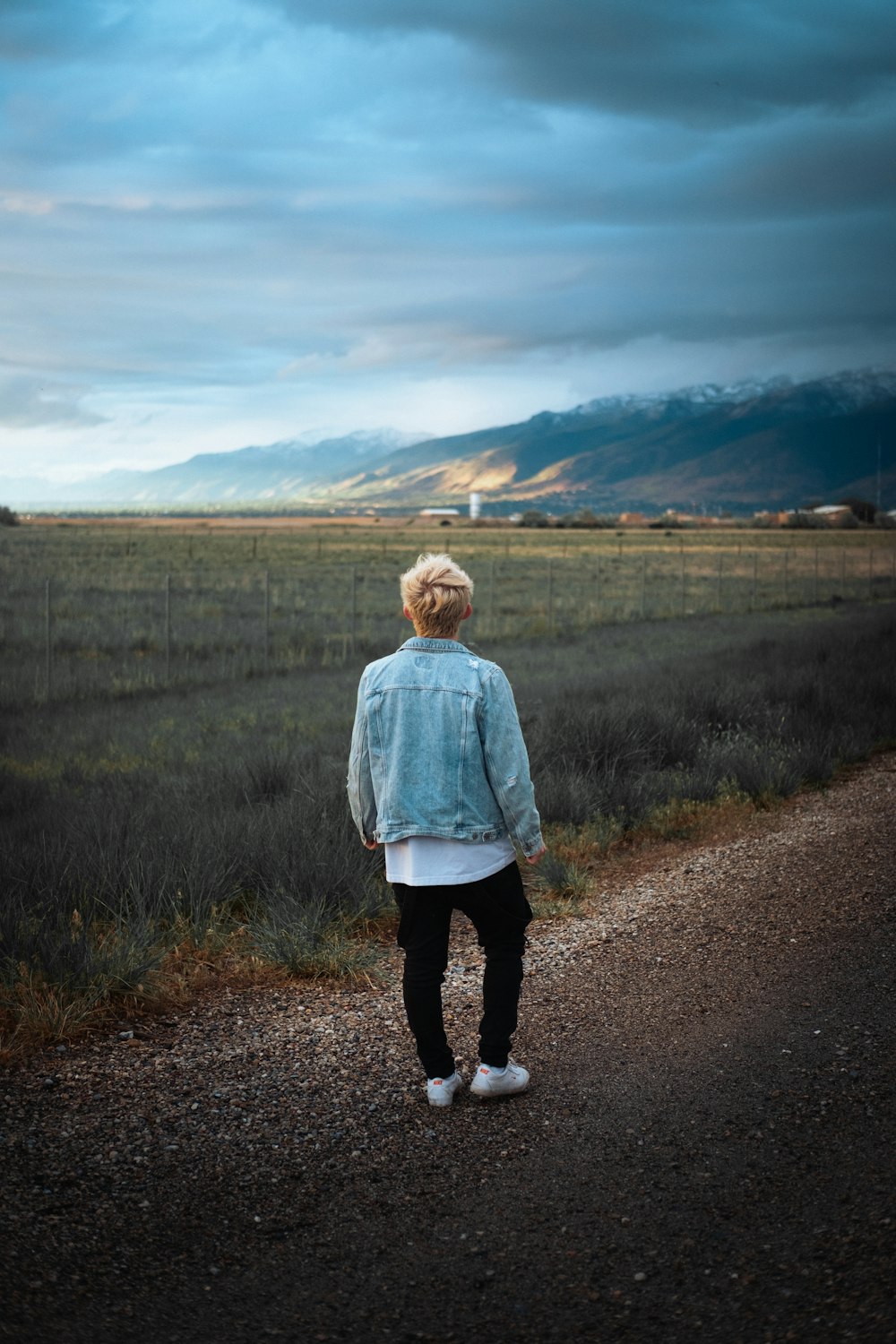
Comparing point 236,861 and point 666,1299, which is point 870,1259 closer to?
point 666,1299

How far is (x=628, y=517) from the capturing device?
15888 cm

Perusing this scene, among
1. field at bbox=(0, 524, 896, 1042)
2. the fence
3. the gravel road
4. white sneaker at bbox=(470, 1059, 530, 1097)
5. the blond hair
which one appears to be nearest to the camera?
the gravel road

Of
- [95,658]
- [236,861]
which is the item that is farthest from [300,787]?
[95,658]

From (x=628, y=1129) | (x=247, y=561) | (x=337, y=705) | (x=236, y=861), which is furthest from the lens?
(x=247, y=561)

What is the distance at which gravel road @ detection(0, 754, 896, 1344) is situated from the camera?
300 centimetres

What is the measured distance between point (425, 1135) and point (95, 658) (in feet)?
57.1

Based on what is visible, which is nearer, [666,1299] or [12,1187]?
[666,1299]

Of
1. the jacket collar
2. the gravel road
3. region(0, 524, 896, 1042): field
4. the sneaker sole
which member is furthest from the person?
region(0, 524, 896, 1042): field

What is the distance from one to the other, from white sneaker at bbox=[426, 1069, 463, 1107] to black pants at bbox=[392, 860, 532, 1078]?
0.03 metres

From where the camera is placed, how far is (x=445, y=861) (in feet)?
13.3

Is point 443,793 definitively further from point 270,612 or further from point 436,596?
point 270,612

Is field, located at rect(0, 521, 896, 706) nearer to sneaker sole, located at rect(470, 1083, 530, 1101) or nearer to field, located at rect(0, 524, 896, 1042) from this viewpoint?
field, located at rect(0, 524, 896, 1042)

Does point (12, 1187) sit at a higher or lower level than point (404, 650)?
lower

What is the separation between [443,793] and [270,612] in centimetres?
2357
